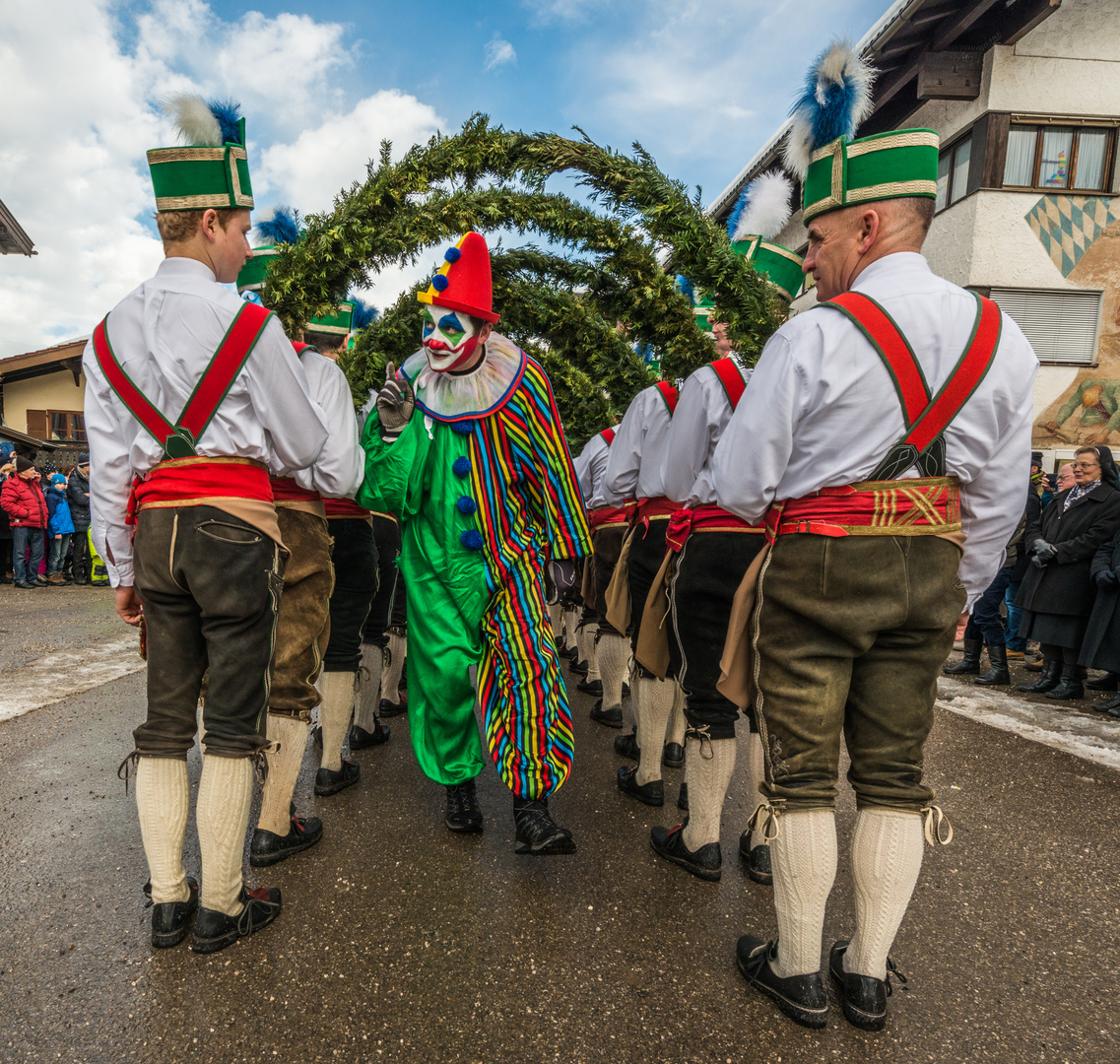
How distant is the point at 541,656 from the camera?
2.87 m

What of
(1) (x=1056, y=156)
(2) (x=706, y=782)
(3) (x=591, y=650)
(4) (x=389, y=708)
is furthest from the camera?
(1) (x=1056, y=156)

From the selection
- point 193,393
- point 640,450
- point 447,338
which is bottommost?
point 640,450

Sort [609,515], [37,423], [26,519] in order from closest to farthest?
[609,515]
[26,519]
[37,423]

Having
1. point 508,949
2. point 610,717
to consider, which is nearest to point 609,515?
point 610,717

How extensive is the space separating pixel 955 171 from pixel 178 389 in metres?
14.0

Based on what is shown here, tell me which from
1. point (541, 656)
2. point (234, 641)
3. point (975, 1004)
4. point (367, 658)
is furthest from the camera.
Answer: point (367, 658)

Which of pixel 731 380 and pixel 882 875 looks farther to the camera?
pixel 731 380

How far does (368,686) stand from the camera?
4.09m

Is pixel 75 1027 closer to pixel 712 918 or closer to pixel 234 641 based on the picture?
pixel 234 641

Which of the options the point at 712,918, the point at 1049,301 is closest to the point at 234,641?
the point at 712,918

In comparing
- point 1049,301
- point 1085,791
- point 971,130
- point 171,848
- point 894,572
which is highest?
→ point 971,130

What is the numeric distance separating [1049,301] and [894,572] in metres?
12.8

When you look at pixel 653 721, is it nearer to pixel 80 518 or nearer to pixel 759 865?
pixel 759 865

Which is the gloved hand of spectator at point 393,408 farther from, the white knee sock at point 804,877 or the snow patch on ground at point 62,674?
the snow patch on ground at point 62,674
